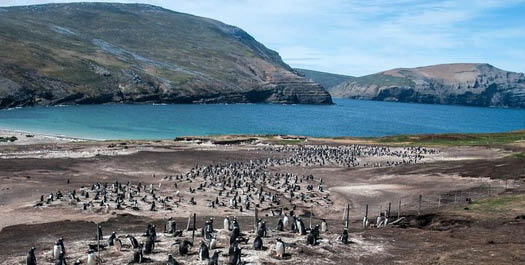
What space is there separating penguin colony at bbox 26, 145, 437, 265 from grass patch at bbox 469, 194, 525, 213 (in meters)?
6.75

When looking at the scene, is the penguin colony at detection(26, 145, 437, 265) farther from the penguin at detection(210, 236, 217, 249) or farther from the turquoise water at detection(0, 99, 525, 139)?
the turquoise water at detection(0, 99, 525, 139)

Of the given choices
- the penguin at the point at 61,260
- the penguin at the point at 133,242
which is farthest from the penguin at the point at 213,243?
the penguin at the point at 61,260

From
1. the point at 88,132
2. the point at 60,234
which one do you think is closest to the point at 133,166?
the point at 60,234

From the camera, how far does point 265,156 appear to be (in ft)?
254

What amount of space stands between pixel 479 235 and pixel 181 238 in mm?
16265

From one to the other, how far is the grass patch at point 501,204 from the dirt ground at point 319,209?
24cm

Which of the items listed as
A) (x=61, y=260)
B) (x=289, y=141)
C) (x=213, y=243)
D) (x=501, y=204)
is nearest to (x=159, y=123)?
(x=289, y=141)

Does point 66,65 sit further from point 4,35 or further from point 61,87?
point 4,35

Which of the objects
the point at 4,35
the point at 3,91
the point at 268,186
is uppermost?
the point at 4,35

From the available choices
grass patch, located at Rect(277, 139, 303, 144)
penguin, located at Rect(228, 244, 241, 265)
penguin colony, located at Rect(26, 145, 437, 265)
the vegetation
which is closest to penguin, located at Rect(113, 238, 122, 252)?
penguin colony, located at Rect(26, 145, 437, 265)

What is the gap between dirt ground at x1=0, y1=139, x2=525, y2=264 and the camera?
24.5 m

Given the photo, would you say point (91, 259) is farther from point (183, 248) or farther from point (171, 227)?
point (171, 227)

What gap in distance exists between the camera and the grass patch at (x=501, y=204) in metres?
32.9

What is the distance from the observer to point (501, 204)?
34.5 meters
